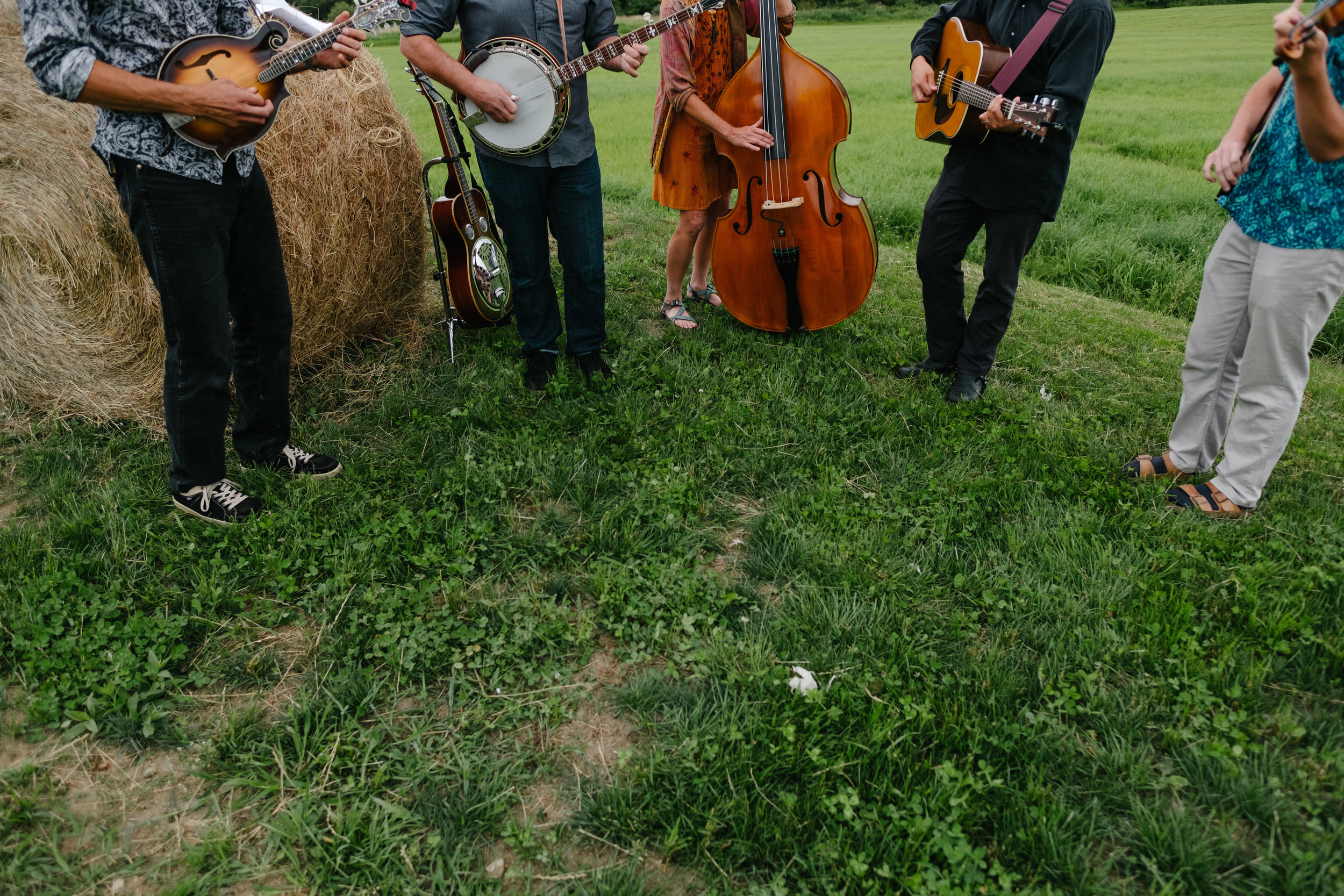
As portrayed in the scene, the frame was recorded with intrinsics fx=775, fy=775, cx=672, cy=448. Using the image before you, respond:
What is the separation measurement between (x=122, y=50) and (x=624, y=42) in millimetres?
2022

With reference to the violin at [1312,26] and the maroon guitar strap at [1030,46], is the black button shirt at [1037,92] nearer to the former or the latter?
the maroon guitar strap at [1030,46]

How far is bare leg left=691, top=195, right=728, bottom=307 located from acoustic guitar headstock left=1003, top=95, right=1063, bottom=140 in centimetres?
168

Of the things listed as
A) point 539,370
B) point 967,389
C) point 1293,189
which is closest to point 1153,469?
point 967,389

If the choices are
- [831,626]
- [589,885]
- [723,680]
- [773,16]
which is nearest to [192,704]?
[589,885]

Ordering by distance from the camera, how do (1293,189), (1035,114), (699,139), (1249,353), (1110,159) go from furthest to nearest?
(1110,159), (699,139), (1035,114), (1249,353), (1293,189)

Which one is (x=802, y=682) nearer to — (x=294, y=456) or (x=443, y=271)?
(x=294, y=456)

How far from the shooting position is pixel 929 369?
4.37 metres

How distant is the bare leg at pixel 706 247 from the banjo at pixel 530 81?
115cm

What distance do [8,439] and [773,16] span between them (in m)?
4.15

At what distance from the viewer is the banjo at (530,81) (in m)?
3.48

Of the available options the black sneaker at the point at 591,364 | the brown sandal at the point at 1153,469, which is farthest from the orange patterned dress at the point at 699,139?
the brown sandal at the point at 1153,469

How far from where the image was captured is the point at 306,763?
216 centimetres

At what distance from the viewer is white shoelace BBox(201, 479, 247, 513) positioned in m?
3.05

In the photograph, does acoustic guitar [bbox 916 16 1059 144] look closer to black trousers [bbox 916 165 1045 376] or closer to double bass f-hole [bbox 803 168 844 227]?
black trousers [bbox 916 165 1045 376]
